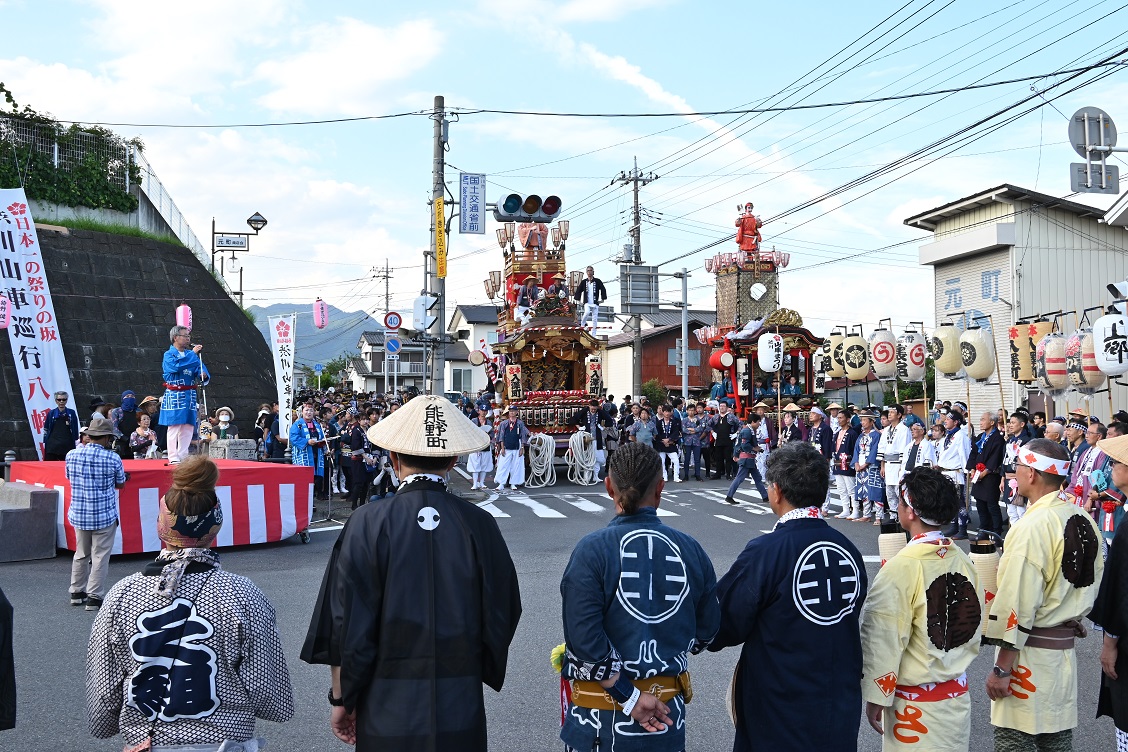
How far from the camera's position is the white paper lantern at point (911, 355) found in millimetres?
19859

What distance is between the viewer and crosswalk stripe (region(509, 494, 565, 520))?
49.5ft

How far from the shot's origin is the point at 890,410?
47.2 feet

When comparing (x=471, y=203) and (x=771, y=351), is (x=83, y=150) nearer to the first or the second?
(x=471, y=203)

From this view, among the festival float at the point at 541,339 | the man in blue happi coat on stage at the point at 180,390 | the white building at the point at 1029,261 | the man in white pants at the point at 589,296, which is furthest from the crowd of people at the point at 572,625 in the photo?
the white building at the point at 1029,261

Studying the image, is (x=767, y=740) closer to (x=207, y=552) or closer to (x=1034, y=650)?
(x=1034, y=650)

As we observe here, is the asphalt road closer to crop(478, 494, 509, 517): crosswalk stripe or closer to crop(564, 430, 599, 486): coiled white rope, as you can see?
crop(478, 494, 509, 517): crosswalk stripe

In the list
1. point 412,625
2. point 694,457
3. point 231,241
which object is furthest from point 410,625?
point 231,241

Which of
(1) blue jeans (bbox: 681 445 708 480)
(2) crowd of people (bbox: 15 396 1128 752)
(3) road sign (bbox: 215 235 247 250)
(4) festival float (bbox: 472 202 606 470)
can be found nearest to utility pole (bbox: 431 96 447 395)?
(4) festival float (bbox: 472 202 606 470)

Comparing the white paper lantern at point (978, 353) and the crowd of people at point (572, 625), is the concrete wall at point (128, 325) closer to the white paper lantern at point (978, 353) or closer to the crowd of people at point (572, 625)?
the white paper lantern at point (978, 353)

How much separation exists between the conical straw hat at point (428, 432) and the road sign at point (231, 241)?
35009 millimetres

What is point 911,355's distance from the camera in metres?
19.9

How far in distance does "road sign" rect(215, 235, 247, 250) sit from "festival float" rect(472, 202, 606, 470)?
1504cm

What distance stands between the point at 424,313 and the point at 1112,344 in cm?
1275

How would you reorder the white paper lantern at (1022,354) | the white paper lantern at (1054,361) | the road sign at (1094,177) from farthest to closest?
the white paper lantern at (1022,354) < the white paper lantern at (1054,361) < the road sign at (1094,177)
